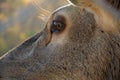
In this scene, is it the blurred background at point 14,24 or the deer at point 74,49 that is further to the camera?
the blurred background at point 14,24

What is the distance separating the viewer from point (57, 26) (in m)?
5.84

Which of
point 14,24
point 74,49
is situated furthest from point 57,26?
point 14,24

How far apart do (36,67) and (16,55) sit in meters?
0.36

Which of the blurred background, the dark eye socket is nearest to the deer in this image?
the dark eye socket

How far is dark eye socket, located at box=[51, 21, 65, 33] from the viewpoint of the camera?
19.1 ft

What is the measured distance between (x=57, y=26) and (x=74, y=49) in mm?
338

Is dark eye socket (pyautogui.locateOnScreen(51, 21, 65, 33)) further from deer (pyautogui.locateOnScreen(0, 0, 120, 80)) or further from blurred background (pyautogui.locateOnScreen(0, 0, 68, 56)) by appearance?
blurred background (pyautogui.locateOnScreen(0, 0, 68, 56))

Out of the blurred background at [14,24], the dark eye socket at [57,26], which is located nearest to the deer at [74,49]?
the dark eye socket at [57,26]

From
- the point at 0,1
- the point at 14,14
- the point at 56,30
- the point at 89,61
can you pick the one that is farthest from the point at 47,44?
the point at 0,1

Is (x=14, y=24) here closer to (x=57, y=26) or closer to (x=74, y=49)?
→ (x=57, y=26)

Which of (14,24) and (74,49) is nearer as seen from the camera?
(74,49)

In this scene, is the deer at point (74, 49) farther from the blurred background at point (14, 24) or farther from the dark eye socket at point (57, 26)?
the blurred background at point (14, 24)

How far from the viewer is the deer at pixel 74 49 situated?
5.53 m

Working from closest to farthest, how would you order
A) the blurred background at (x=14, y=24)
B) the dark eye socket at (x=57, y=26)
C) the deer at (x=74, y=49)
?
1. the deer at (x=74, y=49)
2. the dark eye socket at (x=57, y=26)
3. the blurred background at (x=14, y=24)
